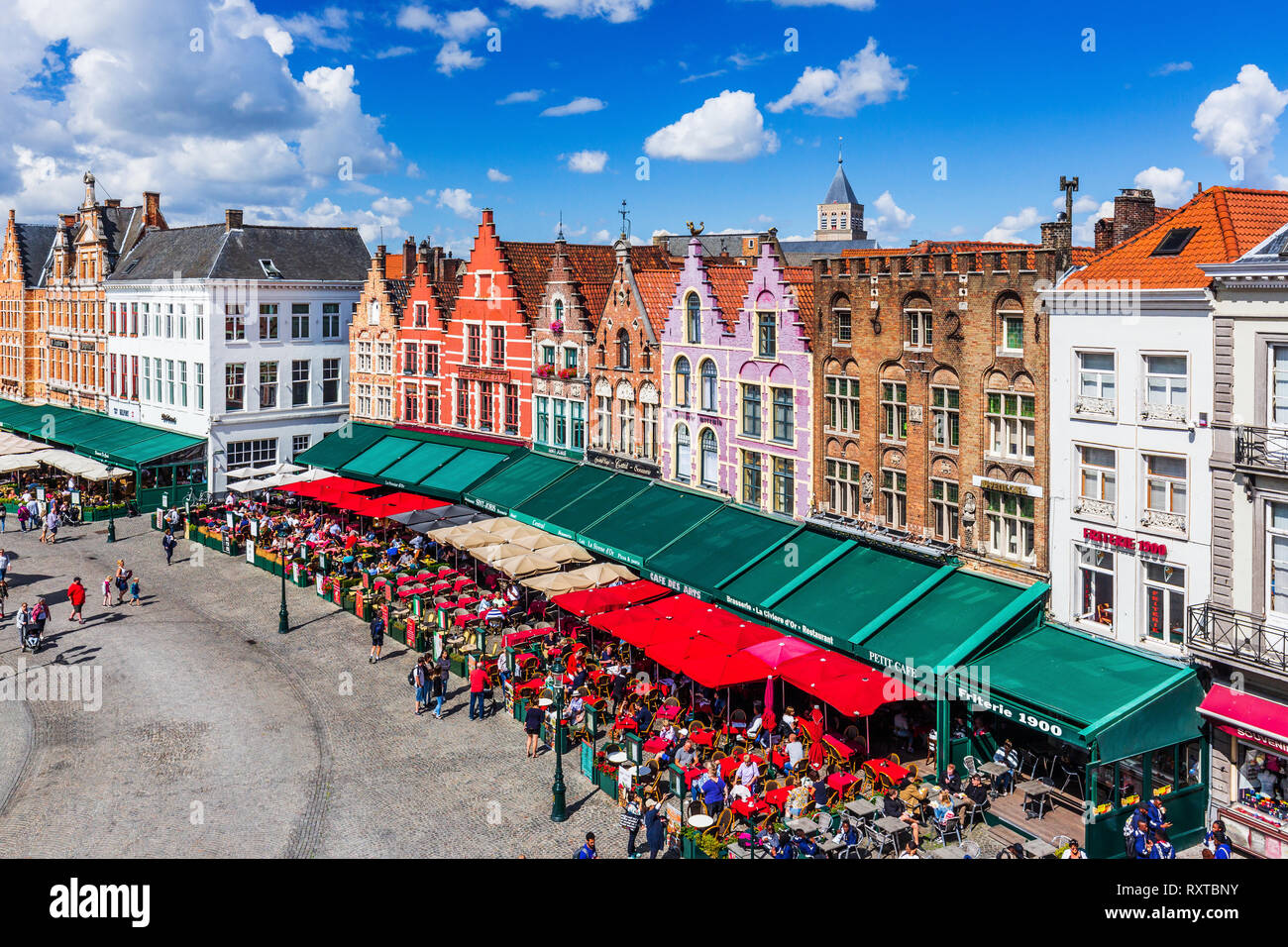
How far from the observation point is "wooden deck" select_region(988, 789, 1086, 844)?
2105cm

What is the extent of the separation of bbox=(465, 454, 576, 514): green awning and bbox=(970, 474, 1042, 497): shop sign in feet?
58.9

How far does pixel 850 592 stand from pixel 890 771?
5.46 metres

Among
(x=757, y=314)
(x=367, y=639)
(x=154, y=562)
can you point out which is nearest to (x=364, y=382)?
(x=154, y=562)

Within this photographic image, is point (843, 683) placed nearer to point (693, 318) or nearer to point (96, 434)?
point (693, 318)

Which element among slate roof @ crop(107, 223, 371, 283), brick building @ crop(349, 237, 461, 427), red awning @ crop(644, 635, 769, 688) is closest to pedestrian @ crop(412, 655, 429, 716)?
red awning @ crop(644, 635, 769, 688)

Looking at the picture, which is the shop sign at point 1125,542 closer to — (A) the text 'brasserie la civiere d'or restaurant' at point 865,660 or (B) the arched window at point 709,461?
(A) the text 'brasserie la civiere d'or restaurant' at point 865,660

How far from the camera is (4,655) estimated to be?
3275cm

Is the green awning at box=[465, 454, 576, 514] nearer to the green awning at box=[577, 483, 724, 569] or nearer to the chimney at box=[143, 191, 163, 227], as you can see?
the green awning at box=[577, 483, 724, 569]

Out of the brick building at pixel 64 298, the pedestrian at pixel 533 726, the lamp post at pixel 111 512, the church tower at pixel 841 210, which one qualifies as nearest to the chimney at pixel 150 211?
the brick building at pixel 64 298

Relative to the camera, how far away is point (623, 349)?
38.8m

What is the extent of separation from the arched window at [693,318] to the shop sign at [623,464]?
473 centimetres
